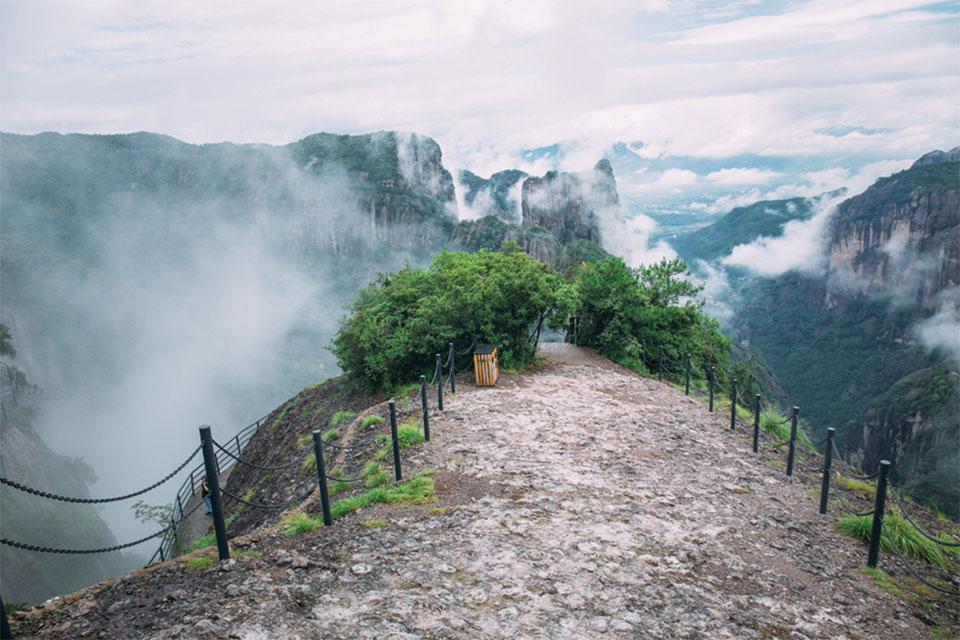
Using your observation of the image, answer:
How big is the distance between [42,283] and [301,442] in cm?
9784

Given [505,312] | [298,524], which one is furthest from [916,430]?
[298,524]

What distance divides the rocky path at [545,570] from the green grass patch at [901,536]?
0.27 metres

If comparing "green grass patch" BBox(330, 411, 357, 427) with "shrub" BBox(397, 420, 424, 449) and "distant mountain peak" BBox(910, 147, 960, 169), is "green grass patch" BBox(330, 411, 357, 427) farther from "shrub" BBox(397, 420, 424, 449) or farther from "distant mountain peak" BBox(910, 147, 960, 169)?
"distant mountain peak" BBox(910, 147, 960, 169)

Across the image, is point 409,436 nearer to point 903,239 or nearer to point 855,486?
point 855,486

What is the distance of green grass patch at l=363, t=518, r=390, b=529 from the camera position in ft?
23.4

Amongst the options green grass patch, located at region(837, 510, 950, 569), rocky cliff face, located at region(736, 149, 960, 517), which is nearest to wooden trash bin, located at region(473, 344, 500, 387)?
green grass patch, located at region(837, 510, 950, 569)

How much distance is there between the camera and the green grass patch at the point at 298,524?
696 cm

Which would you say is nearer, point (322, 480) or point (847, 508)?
point (322, 480)

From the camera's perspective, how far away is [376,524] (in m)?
7.21

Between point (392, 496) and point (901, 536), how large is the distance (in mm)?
6495

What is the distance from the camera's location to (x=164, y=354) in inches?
4267

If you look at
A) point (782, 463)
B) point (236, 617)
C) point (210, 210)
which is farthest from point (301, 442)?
point (210, 210)

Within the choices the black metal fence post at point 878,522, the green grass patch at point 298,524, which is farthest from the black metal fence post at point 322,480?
the black metal fence post at point 878,522

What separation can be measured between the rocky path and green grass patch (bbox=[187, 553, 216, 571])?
0.10 meters
